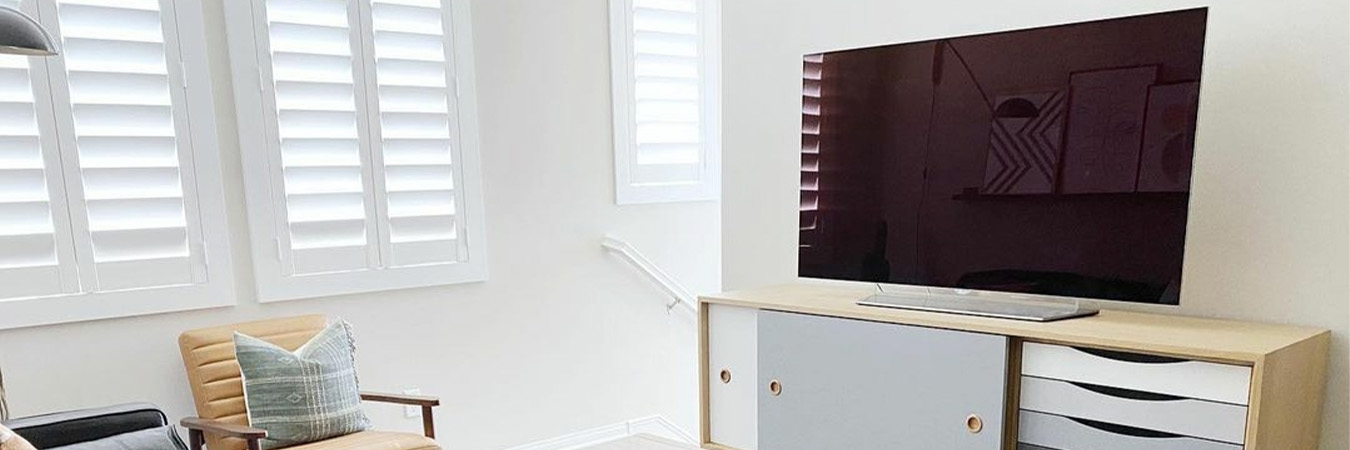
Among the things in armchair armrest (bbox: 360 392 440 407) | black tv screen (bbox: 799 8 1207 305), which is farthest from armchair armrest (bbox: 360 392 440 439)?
black tv screen (bbox: 799 8 1207 305)

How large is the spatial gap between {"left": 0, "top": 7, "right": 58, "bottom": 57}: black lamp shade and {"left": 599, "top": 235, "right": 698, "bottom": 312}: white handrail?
7.76 ft

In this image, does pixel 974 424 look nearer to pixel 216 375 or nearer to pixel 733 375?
pixel 733 375

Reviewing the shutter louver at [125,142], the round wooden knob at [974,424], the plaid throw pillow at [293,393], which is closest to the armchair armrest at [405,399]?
the plaid throw pillow at [293,393]

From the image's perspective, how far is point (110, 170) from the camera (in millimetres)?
2643

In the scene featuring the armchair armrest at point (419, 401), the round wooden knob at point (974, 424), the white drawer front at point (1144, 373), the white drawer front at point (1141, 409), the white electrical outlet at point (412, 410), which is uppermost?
the white drawer front at point (1144, 373)

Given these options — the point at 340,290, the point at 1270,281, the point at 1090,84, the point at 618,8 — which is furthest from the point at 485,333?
the point at 1270,281

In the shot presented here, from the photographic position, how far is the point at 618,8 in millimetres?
3824

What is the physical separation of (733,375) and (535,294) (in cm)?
135

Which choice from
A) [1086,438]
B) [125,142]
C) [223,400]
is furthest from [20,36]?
[1086,438]

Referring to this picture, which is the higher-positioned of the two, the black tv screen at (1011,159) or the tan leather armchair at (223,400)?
the black tv screen at (1011,159)

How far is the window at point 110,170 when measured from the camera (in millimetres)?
2521

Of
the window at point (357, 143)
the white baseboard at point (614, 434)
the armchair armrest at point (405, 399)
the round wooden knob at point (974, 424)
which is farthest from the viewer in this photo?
the white baseboard at point (614, 434)

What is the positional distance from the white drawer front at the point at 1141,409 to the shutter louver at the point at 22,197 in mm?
2955

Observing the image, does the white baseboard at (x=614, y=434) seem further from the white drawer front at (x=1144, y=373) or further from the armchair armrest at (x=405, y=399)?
the white drawer front at (x=1144, y=373)
